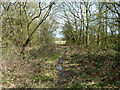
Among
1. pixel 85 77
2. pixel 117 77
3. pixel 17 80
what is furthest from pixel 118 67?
pixel 17 80

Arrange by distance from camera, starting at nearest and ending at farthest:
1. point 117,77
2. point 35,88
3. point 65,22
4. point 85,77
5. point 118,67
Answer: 1. point 35,88
2. point 117,77
3. point 85,77
4. point 118,67
5. point 65,22

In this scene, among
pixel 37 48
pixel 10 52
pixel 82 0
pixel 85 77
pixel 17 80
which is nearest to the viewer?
pixel 17 80

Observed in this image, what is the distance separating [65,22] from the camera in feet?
64.5

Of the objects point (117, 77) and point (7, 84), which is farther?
point (117, 77)

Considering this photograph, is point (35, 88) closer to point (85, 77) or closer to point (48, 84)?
point (48, 84)

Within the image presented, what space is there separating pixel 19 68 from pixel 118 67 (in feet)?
18.7

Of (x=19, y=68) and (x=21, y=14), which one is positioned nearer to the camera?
(x=19, y=68)

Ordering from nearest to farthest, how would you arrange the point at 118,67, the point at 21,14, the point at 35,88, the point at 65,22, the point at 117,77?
1. the point at 35,88
2. the point at 117,77
3. the point at 118,67
4. the point at 21,14
5. the point at 65,22

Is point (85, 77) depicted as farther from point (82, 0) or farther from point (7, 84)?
point (82, 0)

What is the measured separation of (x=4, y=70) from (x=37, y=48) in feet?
19.8

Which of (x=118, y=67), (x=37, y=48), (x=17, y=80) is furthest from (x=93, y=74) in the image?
(x=37, y=48)

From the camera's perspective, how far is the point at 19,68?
589cm

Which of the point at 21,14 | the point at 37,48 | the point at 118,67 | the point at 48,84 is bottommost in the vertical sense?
the point at 48,84

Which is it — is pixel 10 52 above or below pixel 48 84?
above
